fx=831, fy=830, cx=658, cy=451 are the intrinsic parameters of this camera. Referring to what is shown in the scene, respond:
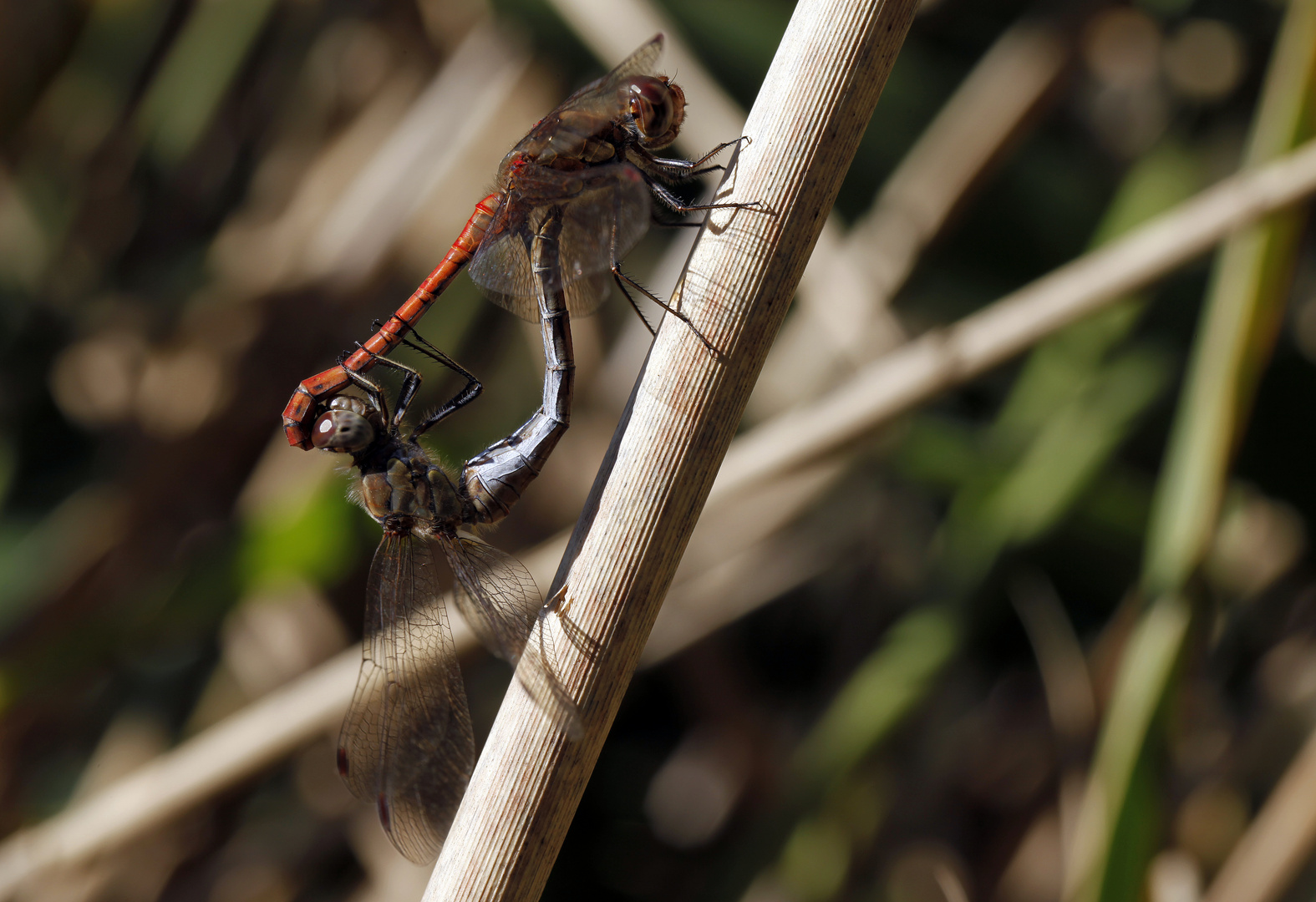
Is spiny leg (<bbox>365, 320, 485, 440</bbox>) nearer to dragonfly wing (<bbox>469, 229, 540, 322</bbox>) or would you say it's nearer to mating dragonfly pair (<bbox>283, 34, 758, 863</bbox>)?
mating dragonfly pair (<bbox>283, 34, 758, 863</bbox>)

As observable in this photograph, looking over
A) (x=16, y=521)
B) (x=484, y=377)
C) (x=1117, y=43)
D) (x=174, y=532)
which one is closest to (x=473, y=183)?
(x=484, y=377)

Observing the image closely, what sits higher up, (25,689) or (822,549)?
(25,689)

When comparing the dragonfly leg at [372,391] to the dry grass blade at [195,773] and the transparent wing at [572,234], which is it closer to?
the transparent wing at [572,234]

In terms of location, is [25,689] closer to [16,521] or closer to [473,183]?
[16,521]

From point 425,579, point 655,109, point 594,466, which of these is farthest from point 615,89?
point 594,466

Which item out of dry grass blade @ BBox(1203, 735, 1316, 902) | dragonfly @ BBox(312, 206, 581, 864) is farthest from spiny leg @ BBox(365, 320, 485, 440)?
dry grass blade @ BBox(1203, 735, 1316, 902)
